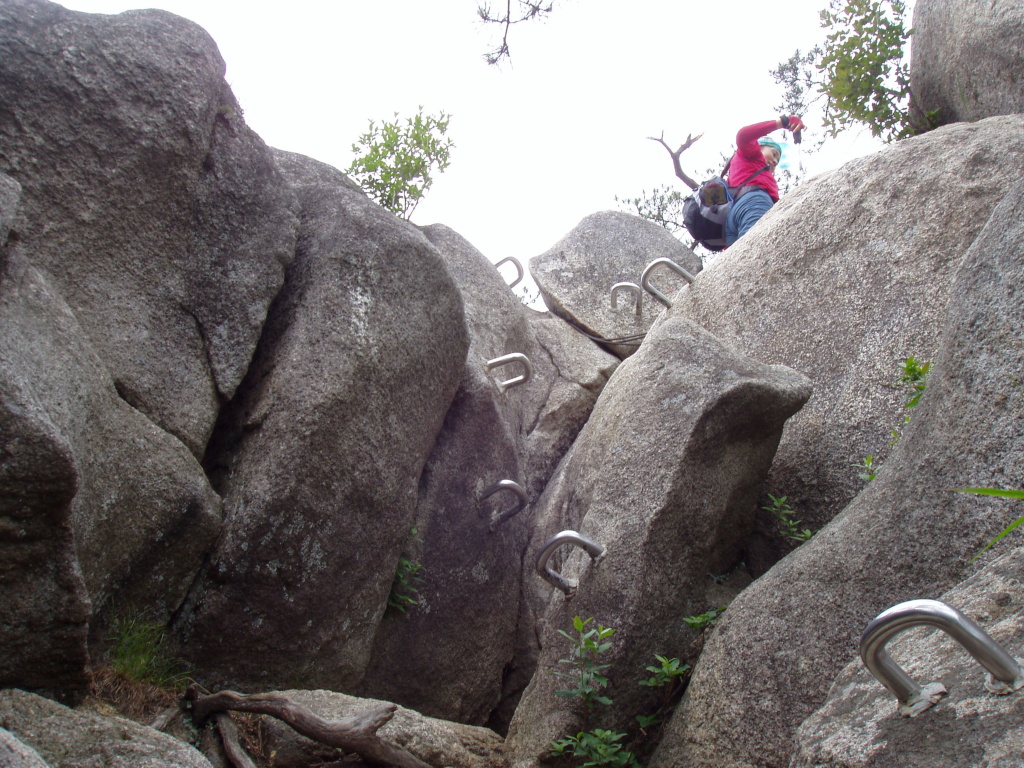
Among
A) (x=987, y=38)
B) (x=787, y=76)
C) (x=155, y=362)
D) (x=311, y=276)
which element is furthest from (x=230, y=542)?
(x=787, y=76)

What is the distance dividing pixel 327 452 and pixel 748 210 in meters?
5.08

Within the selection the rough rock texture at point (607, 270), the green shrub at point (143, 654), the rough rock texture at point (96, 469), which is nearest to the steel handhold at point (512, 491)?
the rough rock texture at point (96, 469)

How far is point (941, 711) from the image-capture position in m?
2.03

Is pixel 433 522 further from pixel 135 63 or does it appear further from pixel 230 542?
pixel 135 63

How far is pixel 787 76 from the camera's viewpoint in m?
11.3

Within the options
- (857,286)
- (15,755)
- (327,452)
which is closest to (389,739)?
(327,452)

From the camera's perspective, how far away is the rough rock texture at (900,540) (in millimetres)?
2883

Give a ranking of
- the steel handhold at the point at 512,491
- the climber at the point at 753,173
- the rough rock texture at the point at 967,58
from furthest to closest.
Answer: the climber at the point at 753,173 < the rough rock texture at the point at 967,58 < the steel handhold at the point at 512,491

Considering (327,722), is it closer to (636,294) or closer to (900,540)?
(900,540)

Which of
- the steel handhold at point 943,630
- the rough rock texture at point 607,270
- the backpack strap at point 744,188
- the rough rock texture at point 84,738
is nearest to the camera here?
the steel handhold at point 943,630

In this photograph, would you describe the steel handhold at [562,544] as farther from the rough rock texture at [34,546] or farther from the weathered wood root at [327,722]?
the rough rock texture at [34,546]

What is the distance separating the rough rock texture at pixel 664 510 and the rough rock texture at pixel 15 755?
7.48ft

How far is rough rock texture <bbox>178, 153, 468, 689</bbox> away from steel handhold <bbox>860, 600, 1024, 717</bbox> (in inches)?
109

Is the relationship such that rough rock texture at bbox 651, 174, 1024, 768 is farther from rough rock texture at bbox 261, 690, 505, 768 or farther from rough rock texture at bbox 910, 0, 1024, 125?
rough rock texture at bbox 910, 0, 1024, 125
